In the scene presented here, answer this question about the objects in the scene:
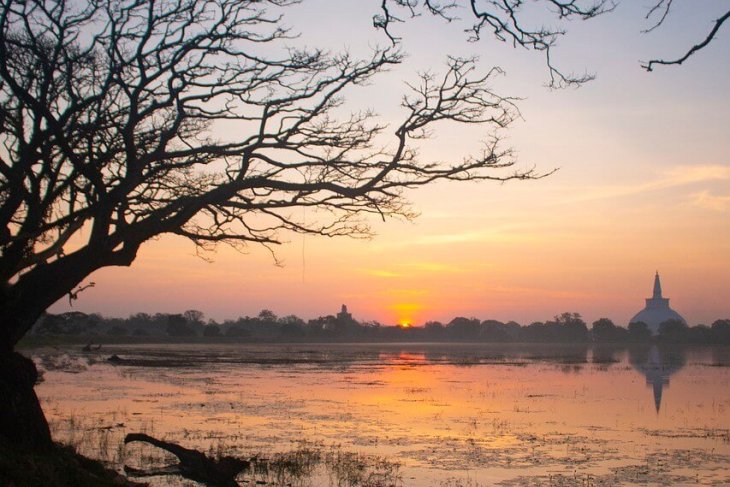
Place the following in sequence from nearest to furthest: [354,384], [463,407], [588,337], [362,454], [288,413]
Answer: [362,454], [288,413], [463,407], [354,384], [588,337]

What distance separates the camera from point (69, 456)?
11.3m

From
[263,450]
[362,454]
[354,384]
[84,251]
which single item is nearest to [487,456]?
[362,454]

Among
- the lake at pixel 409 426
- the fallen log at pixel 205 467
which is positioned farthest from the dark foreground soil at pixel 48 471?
the lake at pixel 409 426

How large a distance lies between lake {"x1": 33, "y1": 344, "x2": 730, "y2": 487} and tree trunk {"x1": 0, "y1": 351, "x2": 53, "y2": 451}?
12.3ft

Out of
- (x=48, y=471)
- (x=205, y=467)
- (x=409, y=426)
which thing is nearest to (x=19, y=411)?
(x=48, y=471)

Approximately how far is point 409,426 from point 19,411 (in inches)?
567

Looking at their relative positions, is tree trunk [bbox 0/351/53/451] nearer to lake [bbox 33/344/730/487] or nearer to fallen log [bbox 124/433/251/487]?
fallen log [bbox 124/433/251/487]

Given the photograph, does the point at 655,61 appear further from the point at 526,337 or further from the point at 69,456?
the point at 526,337

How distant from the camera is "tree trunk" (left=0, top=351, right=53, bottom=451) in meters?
10.4

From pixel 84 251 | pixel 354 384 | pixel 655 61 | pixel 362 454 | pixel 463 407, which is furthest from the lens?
pixel 354 384

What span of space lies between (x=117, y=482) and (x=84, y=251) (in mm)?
3100

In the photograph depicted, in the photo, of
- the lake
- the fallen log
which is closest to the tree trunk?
the fallen log

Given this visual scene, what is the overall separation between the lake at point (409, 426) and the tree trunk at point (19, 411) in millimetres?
3755

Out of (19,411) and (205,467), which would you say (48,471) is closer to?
(19,411)
